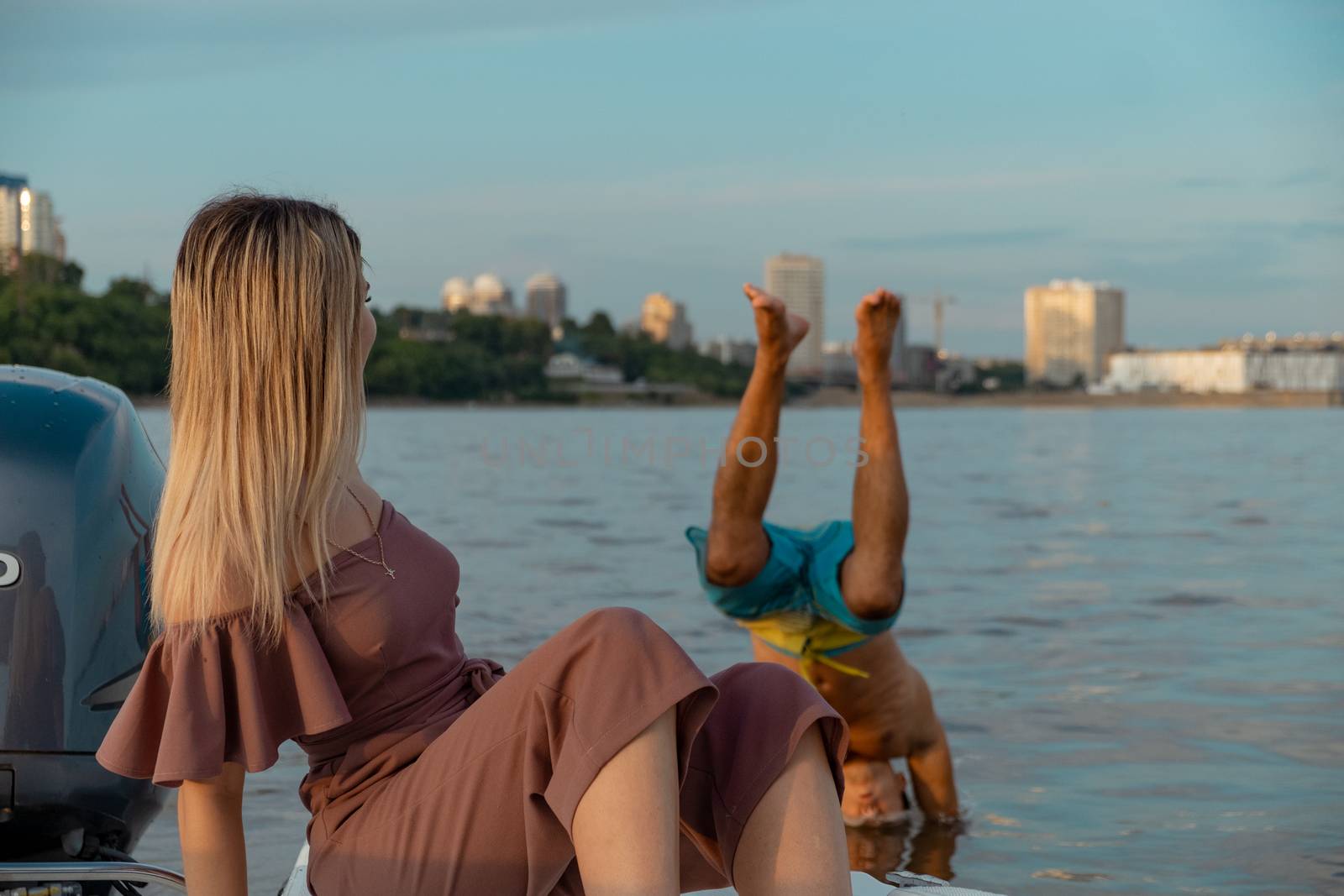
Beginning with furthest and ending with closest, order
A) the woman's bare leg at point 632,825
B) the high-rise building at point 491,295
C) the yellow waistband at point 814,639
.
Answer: the high-rise building at point 491,295 < the yellow waistband at point 814,639 < the woman's bare leg at point 632,825

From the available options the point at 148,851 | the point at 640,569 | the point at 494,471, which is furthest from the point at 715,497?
the point at 494,471

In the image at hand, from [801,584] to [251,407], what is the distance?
189 centimetres

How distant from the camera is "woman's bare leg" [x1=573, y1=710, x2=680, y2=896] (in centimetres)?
157

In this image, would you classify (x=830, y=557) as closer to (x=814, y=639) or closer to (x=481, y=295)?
(x=814, y=639)

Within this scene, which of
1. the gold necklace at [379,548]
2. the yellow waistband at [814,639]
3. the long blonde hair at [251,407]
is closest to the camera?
the long blonde hair at [251,407]

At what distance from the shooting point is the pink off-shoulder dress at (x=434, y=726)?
1630mm

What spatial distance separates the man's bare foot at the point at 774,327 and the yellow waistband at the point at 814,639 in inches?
25.3

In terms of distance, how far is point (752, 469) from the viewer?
3.25 meters

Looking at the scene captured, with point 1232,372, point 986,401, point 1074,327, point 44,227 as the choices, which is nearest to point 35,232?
point 44,227

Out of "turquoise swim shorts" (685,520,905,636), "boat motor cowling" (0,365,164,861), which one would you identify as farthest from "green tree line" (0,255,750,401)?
"boat motor cowling" (0,365,164,861)

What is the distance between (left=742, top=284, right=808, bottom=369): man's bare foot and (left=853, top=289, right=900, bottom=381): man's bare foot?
0.44 feet

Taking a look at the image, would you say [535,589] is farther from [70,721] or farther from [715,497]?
[70,721]

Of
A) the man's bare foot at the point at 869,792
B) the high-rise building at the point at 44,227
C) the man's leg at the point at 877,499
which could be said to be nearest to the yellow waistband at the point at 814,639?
the man's leg at the point at 877,499

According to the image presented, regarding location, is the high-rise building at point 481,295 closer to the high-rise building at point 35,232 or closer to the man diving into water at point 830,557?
the high-rise building at point 35,232
